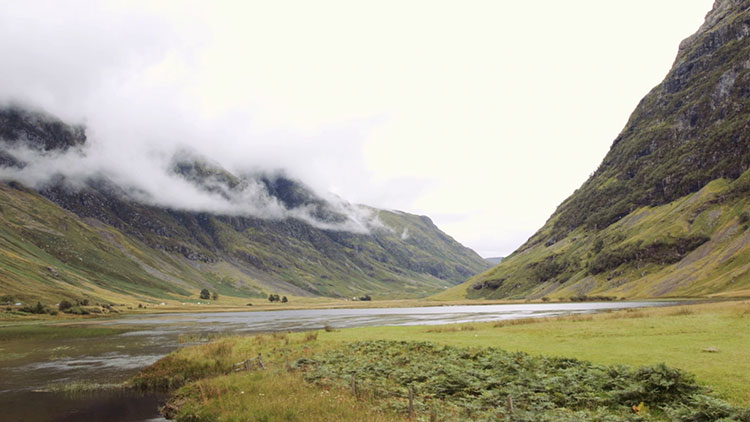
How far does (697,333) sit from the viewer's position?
33.6 m

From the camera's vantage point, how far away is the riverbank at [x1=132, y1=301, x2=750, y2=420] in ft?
74.9

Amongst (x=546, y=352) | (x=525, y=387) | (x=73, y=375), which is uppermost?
(x=546, y=352)

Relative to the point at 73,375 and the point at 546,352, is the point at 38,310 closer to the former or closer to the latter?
the point at 73,375

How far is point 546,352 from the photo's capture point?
103ft

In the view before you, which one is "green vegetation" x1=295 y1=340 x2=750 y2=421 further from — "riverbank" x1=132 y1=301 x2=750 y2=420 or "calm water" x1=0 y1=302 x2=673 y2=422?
"calm water" x1=0 y1=302 x2=673 y2=422

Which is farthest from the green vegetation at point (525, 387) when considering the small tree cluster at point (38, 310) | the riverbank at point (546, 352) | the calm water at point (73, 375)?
the small tree cluster at point (38, 310)

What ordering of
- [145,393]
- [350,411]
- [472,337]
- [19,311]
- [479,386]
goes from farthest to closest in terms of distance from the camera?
[19,311], [472,337], [145,393], [479,386], [350,411]

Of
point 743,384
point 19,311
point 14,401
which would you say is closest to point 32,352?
point 14,401

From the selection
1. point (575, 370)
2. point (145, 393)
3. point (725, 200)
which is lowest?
point (145, 393)

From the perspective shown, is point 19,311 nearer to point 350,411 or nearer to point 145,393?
point 145,393

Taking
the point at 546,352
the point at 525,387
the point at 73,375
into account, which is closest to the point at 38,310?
the point at 73,375

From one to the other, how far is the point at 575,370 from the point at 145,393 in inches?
1355

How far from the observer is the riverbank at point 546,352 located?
22.8 m

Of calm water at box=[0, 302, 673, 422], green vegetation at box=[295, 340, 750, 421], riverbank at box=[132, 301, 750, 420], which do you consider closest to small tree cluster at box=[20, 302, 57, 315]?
calm water at box=[0, 302, 673, 422]
